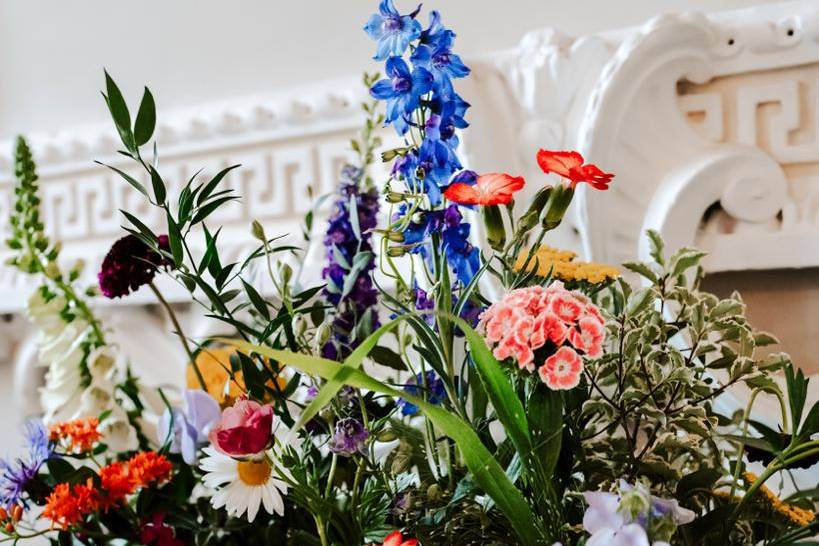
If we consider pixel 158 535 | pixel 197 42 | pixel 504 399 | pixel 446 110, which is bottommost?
pixel 158 535

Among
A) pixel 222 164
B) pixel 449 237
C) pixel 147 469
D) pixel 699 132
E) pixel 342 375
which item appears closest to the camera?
pixel 342 375

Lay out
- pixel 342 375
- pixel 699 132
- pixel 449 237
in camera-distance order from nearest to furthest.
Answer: pixel 342 375, pixel 449 237, pixel 699 132

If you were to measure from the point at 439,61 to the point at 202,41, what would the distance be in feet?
1.97

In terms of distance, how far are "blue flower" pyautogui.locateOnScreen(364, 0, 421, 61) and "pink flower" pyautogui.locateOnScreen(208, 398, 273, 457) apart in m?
0.19

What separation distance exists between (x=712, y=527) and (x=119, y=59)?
851 mm

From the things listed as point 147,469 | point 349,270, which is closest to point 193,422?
point 147,469

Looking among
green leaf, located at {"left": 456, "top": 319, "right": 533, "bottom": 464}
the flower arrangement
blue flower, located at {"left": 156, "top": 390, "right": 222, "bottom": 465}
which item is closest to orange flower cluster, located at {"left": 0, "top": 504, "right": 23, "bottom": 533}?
the flower arrangement

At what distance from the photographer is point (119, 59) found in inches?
39.8

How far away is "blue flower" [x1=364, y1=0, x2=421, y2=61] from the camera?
428 millimetres

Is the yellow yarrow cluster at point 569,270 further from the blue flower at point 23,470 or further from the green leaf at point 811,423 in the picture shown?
the blue flower at point 23,470

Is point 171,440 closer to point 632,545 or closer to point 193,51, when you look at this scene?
point 632,545

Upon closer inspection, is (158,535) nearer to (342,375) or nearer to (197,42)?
(342,375)

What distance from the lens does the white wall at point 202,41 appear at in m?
0.78

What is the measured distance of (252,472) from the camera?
46 cm
